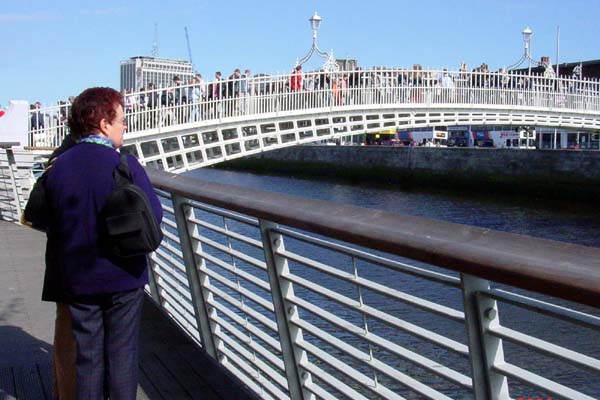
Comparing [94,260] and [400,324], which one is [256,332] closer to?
[94,260]

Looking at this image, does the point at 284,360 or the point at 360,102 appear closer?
the point at 284,360

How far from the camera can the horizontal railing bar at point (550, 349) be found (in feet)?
5.31

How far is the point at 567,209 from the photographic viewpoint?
26438mm

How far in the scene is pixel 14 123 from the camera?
10.8 metres

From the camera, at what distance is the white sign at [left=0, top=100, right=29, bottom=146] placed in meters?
10.6

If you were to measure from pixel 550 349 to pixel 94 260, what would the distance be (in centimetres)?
134

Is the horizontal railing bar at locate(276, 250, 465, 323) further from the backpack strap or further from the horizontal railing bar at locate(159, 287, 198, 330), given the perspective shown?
the horizontal railing bar at locate(159, 287, 198, 330)

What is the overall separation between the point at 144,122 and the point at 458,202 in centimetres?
1307

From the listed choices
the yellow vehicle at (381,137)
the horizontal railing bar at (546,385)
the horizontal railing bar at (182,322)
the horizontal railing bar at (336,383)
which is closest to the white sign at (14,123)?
the horizontal railing bar at (182,322)

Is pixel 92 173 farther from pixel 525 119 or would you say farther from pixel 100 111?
pixel 525 119

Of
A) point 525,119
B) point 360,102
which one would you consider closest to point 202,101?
point 360,102

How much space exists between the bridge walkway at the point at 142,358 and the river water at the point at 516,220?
2.24 meters

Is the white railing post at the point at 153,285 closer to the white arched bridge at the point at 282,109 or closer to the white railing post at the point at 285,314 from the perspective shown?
the white railing post at the point at 285,314

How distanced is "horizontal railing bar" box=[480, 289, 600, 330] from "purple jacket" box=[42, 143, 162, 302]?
1.11 m
